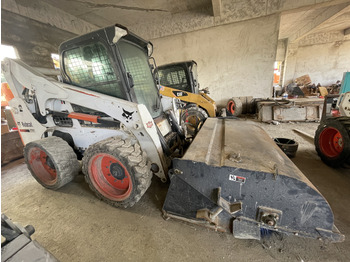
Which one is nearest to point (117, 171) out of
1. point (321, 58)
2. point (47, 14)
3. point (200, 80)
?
point (200, 80)

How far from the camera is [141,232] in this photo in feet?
5.96

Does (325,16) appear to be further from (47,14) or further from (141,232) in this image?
(47,14)

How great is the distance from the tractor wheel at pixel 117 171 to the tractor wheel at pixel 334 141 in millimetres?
3149

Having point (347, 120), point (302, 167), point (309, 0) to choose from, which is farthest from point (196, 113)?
point (309, 0)

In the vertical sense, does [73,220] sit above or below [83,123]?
below

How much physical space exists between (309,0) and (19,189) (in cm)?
1004

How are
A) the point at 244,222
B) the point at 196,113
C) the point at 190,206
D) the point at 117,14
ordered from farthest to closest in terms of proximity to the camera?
the point at 117,14 < the point at 196,113 < the point at 190,206 < the point at 244,222

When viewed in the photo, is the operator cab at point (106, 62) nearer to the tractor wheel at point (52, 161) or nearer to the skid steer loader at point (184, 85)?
the tractor wheel at point (52, 161)

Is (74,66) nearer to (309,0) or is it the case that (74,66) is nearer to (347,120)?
(347,120)

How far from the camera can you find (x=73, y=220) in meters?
2.04

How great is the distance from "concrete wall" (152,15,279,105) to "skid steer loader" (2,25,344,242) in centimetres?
551

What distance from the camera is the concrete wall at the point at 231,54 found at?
21.7 feet

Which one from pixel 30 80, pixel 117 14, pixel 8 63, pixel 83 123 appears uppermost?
pixel 117 14

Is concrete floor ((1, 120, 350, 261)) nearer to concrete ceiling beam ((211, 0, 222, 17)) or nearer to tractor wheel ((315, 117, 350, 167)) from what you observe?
tractor wheel ((315, 117, 350, 167))
